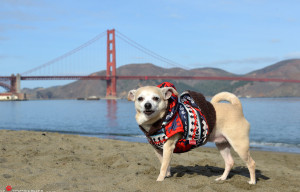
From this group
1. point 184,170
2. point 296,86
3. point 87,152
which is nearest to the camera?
point 184,170

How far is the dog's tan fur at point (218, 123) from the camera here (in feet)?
11.6

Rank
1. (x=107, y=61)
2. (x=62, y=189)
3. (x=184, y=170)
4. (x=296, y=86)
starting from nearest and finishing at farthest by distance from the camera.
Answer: (x=62, y=189) → (x=184, y=170) → (x=107, y=61) → (x=296, y=86)

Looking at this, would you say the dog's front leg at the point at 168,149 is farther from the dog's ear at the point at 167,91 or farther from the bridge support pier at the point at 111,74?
the bridge support pier at the point at 111,74

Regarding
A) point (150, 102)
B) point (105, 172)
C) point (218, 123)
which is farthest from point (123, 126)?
point (150, 102)

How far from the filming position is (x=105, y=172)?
4512mm

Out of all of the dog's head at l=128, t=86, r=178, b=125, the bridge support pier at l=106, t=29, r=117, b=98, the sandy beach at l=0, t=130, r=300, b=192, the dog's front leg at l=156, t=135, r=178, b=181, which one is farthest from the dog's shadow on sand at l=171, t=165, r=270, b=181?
the bridge support pier at l=106, t=29, r=117, b=98

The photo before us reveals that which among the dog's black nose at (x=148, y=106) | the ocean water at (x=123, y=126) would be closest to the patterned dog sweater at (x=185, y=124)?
the dog's black nose at (x=148, y=106)

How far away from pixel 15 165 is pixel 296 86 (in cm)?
15221

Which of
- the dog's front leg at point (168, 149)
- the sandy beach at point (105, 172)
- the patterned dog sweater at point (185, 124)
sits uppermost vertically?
the patterned dog sweater at point (185, 124)

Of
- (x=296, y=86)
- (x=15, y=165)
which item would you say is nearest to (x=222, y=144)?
(x=15, y=165)

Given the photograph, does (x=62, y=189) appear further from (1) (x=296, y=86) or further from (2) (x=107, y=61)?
(1) (x=296, y=86)

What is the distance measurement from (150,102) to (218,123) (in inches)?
40.9

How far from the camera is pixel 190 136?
3.85 metres

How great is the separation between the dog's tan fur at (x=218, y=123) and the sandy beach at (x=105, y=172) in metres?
0.27
